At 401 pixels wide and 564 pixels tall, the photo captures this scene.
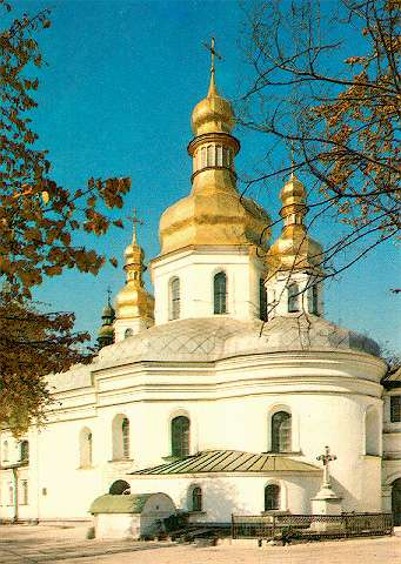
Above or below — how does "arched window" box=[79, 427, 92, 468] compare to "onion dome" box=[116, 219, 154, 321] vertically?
below

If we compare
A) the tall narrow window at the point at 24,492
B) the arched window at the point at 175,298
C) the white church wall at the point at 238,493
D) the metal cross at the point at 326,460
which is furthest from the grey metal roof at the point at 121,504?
the tall narrow window at the point at 24,492

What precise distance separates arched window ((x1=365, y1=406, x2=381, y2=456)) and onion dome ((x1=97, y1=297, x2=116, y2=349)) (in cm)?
2455

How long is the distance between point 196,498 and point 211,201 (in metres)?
13.3

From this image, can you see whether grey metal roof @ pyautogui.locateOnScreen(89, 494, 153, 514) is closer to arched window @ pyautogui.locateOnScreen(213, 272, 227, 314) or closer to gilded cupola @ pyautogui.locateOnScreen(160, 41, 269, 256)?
arched window @ pyautogui.locateOnScreen(213, 272, 227, 314)

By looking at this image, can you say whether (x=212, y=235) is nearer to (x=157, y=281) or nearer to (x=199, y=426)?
(x=157, y=281)

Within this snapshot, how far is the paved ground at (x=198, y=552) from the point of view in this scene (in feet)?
55.0

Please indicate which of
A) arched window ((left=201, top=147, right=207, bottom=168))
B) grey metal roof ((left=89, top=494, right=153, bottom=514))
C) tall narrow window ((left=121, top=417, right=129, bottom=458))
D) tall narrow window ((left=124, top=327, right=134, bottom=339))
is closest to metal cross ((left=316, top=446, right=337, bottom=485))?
grey metal roof ((left=89, top=494, right=153, bottom=514))

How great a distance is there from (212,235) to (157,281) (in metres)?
3.58

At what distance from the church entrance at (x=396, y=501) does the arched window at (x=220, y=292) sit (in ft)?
32.2

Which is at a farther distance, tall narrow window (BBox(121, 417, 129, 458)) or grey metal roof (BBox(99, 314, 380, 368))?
tall narrow window (BBox(121, 417, 129, 458))

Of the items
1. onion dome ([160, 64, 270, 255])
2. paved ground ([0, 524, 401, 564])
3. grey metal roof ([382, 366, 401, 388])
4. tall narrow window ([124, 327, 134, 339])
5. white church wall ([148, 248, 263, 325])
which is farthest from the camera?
tall narrow window ([124, 327, 134, 339])

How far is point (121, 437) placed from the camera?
28.9 m

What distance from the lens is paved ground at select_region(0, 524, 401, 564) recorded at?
55.0ft

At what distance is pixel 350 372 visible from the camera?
26531mm
